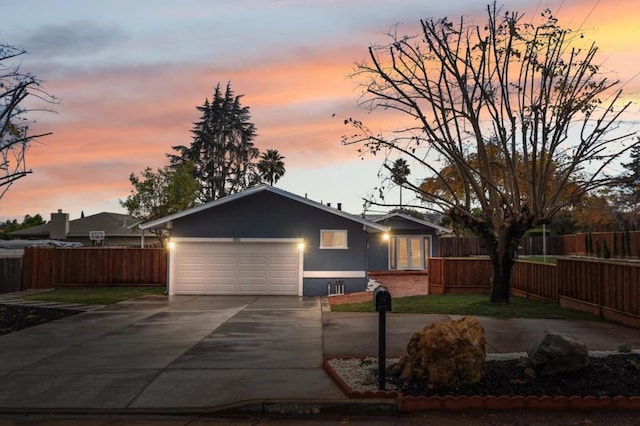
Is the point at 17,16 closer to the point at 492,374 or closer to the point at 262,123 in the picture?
the point at 492,374

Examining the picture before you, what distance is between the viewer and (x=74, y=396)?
6762mm

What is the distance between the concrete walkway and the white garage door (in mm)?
4671

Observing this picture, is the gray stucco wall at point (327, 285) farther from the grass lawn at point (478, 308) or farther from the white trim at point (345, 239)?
the grass lawn at point (478, 308)

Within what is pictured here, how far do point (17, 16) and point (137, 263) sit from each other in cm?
1235

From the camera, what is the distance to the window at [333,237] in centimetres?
2055

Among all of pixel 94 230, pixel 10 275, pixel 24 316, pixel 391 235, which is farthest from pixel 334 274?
pixel 94 230

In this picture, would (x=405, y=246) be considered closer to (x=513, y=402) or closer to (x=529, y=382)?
(x=529, y=382)

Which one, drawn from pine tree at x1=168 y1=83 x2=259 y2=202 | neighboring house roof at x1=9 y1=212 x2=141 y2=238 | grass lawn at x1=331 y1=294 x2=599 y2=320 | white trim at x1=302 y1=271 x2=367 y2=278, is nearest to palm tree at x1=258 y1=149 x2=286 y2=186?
pine tree at x1=168 y1=83 x2=259 y2=202

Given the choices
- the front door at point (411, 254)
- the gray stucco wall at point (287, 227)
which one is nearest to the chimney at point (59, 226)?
the gray stucco wall at point (287, 227)

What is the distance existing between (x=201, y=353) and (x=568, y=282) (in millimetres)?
10063

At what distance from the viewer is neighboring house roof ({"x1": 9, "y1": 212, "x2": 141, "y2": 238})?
41.7 meters

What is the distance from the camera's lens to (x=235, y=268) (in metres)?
20.4

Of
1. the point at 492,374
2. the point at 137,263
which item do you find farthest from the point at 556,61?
the point at 137,263

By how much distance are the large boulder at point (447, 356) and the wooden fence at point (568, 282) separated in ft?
20.5
